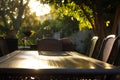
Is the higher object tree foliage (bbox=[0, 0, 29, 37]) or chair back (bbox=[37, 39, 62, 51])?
tree foliage (bbox=[0, 0, 29, 37])

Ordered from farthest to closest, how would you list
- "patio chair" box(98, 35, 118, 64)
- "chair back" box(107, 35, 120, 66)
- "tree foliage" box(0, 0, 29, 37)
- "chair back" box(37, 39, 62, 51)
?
1. "tree foliage" box(0, 0, 29, 37)
2. "chair back" box(37, 39, 62, 51)
3. "patio chair" box(98, 35, 118, 64)
4. "chair back" box(107, 35, 120, 66)

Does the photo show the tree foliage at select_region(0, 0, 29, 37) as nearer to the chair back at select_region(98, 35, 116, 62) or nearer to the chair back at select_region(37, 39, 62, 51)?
the chair back at select_region(37, 39, 62, 51)

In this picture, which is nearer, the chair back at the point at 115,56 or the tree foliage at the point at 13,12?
the chair back at the point at 115,56

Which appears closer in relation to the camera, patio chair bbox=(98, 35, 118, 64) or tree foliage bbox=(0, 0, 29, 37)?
patio chair bbox=(98, 35, 118, 64)

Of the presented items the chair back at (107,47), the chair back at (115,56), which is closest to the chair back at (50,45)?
the chair back at (107,47)

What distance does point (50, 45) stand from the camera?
8273mm

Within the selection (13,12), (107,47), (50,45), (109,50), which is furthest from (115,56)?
(13,12)

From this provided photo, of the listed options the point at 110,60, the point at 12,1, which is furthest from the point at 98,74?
the point at 12,1

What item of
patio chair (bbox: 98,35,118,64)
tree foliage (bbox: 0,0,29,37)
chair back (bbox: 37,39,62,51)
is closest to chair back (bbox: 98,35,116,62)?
patio chair (bbox: 98,35,118,64)

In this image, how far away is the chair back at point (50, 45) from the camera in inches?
323

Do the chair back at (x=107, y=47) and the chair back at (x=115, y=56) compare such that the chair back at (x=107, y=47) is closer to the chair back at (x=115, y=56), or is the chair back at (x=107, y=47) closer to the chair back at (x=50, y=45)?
the chair back at (x=115, y=56)

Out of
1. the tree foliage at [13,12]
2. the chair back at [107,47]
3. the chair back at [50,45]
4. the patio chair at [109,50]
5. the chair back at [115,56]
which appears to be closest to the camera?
the chair back at [115,56]

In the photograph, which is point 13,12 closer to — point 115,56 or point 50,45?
point 50,45

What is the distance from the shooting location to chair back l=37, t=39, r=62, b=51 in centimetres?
820
